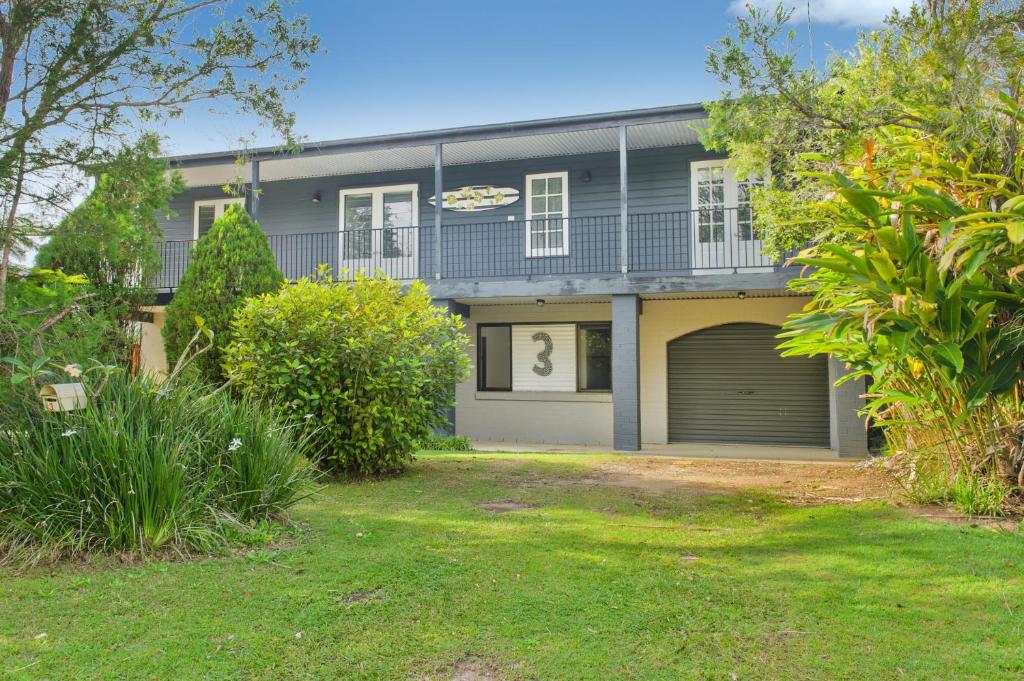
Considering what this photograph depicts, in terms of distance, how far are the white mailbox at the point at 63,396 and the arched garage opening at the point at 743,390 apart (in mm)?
11336

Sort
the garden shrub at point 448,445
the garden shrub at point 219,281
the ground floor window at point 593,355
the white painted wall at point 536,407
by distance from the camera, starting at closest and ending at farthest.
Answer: the garden shrub at point 219,281 < the garden shrub at point 448,445 < the white painted wall at point 536,407 < the ground floor window at point 593,355

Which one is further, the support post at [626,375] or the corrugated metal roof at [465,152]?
the corrugated metal roof at [465,152]

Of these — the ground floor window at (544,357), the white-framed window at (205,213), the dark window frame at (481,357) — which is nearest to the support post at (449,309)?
the dark window frame at (481,357)

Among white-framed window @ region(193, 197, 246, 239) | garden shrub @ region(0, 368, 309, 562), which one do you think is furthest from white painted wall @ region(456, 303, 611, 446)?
garden shrub @ region(0, 368, 309, 562)

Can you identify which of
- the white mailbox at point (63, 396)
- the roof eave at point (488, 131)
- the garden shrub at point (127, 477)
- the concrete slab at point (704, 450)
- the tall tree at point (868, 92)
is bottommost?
the concrete slab at point (704, 450)

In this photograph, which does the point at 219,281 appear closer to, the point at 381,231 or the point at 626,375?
the point at 381,231

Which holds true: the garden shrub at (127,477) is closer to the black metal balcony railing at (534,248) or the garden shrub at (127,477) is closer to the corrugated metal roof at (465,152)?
the black metal balcony railing at (534,248)

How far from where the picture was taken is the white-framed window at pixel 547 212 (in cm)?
1385

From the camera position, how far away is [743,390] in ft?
45.0

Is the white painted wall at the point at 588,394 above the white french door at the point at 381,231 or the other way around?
the other way around

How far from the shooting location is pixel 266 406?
6891mm

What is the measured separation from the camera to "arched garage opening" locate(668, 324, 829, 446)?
13.3 metres

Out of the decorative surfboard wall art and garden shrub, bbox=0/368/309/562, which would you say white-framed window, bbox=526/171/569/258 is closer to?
the decorative surfboard wall art

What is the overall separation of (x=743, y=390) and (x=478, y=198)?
6.68 m
